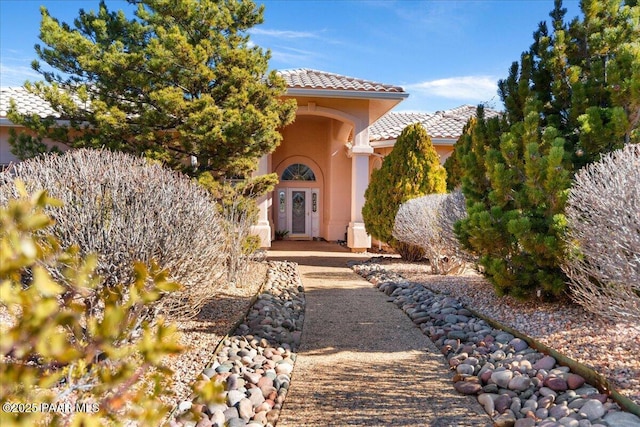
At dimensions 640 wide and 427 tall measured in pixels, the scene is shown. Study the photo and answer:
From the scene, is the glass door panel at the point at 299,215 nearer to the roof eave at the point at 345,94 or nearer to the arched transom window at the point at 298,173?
the arched transom window at the point at 298,173

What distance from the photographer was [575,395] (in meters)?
3.86

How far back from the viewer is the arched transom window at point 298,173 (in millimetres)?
18656

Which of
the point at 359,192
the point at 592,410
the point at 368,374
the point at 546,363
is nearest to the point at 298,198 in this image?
the point at 359,192

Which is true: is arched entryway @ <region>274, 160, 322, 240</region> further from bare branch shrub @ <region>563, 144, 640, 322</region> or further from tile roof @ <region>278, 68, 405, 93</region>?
bare branch shrub @ <region>563, 144, 640, 322</region>

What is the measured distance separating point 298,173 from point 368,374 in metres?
14.4

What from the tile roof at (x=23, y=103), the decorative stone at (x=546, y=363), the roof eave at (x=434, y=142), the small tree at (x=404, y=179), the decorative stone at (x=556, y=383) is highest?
the tile roof at (x=23, y=103)

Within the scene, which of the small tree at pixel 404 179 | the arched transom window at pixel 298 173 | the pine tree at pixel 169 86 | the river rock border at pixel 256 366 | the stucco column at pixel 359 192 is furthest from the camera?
the arched transom window at pixel 298 173

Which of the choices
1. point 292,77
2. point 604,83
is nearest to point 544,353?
point 604,83

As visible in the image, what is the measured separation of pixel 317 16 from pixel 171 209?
950 centimetres

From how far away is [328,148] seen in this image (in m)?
18.4

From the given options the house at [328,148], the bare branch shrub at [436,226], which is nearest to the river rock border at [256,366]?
the bare branch shrub at [436,226]

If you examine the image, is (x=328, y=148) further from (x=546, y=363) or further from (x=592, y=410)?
(x=592, y=410)

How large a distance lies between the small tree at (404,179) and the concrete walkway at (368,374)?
5084 millimetres

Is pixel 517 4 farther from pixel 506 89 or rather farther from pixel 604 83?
pixel 604 83
